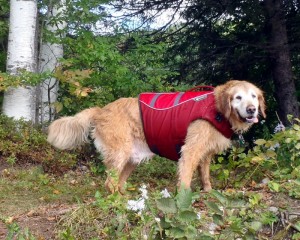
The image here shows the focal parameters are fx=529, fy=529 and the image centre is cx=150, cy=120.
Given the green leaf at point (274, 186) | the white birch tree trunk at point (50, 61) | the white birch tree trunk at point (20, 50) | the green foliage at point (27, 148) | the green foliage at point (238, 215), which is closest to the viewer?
the green foliage at point (238, 215)

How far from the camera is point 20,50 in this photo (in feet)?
25.5

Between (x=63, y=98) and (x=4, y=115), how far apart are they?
1.00m

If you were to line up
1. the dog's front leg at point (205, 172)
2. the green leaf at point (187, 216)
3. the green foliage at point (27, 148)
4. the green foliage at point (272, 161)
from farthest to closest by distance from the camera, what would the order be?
the green foliage at point (27, 148)
the dog's front leg at point (205, 172)
the green foliage at point (272, 161)
the green leaf at point (187, 216)

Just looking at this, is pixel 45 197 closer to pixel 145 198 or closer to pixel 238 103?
pixel 238 103

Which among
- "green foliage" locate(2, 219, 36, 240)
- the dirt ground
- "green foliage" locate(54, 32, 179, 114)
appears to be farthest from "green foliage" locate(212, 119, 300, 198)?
"green foliage" locate(54, 32, 179, 114)

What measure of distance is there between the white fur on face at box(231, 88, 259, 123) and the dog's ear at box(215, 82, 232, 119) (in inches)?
2.3

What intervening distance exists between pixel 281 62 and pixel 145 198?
7517 mm

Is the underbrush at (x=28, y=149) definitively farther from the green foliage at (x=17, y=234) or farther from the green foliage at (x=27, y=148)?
the green foliage at (x=17, y=234)

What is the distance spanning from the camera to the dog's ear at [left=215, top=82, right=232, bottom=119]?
5.30 metres

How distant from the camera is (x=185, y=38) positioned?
11.0m

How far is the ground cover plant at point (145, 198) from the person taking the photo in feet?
10.00

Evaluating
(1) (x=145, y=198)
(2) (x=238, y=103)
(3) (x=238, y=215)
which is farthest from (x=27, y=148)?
(1) (x=145, y=198)

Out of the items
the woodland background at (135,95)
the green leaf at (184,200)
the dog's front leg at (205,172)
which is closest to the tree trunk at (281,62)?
the woodland background at (135,95)

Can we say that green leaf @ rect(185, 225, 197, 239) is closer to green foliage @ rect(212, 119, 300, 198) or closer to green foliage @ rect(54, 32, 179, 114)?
green foliage @ rect(212, 119, 300, 198)
